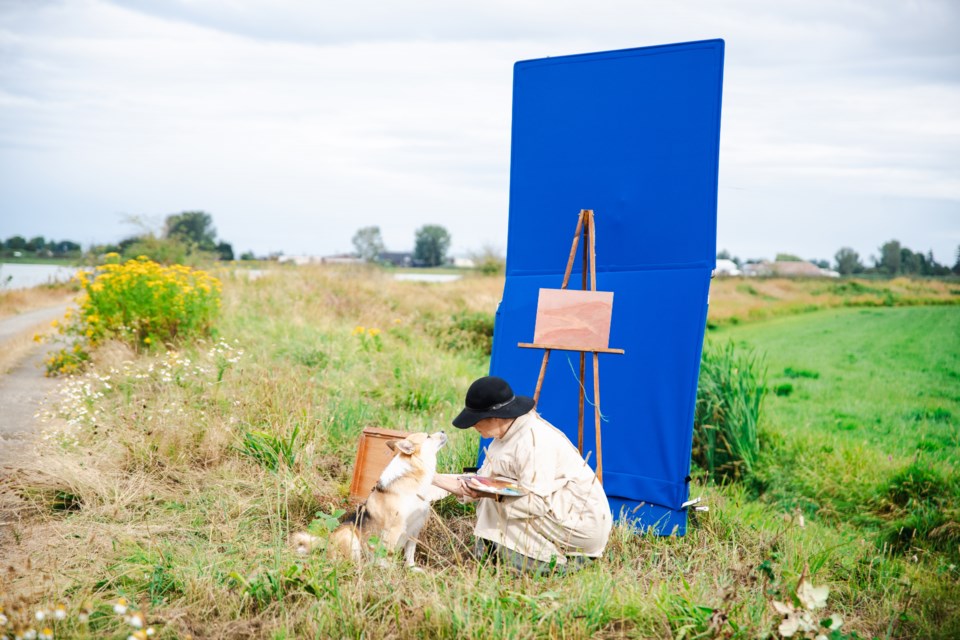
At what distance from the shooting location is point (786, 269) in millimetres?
21484

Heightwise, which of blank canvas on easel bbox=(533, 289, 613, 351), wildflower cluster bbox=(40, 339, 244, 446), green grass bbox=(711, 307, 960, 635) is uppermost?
blank canvas on easel bbox=(533, 289, 613, 351)

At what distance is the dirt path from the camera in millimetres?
6035

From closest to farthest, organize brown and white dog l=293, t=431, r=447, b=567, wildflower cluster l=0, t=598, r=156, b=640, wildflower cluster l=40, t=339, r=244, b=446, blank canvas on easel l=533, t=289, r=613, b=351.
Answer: wildflower cluster l=0, t=598, r=156, b=640
brown and white dog l=293, t=431, r=447, b=567
blank canvas on easel l=533, t=289, r=613, b=351
wildflower cluster l=40, t=339, r=244, b=446

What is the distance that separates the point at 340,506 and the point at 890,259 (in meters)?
18.0

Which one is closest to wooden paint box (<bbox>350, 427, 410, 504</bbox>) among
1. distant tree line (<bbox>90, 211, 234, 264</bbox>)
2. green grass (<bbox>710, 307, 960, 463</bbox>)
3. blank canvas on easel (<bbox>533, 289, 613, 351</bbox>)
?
blank canvas on easel (<bbox>533, 289, 613, 351</bbox>)

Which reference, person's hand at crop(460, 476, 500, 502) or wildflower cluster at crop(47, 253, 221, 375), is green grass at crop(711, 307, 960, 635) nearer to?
person's hand at crop(460, 476, 500, 502)

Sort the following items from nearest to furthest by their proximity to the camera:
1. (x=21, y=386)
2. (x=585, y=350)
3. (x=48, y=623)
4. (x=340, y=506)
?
1. (x=48, y=623)
2. (x=585, y=350)
3. (x=340, y=506)
4. (x=21, y=386)

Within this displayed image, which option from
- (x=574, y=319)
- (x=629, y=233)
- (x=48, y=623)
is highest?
(x=629, y=233)

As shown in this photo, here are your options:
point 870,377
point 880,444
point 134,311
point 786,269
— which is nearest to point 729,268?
point 786,269

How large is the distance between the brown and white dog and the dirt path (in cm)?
331

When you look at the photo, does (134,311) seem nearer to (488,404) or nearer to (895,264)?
(488,404)

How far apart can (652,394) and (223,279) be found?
13112mm

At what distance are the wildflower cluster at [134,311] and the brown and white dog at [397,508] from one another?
5776mm

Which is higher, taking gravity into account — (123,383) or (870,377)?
(123,383)
